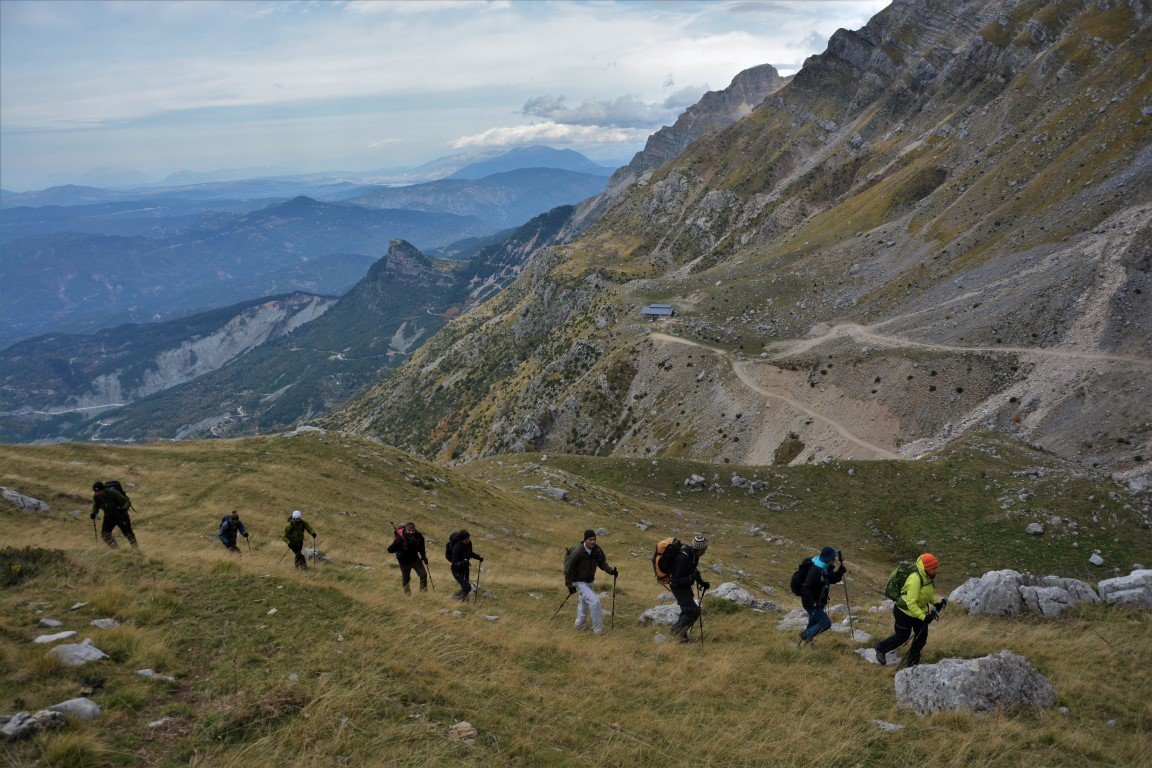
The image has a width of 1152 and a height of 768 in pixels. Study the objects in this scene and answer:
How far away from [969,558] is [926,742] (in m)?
30.2

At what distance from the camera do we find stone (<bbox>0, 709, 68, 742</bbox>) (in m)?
7.98

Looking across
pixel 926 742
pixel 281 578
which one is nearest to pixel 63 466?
pixel 281 578

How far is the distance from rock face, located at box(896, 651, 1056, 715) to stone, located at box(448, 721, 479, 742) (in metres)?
8.77

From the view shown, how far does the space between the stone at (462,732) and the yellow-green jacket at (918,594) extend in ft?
32.1

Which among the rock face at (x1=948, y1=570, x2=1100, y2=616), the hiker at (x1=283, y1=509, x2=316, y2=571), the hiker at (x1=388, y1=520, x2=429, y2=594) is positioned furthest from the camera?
the hiker at (x1=283, y1=509, x2=316, y2=571)

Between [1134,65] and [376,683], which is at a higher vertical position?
[1134,65]

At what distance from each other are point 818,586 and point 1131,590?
11.6 meters

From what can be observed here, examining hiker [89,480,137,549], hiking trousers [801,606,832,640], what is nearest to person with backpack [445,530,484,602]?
hiking trousers [801,606,832,640]

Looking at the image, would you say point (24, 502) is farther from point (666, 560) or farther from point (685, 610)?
point (685, 610)

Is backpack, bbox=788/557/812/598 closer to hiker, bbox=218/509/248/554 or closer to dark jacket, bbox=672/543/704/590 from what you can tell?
dark jacket, bbox=672/543/704/590

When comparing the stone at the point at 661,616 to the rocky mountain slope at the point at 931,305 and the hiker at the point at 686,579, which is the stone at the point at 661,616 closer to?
the hiker at the point at 686,579

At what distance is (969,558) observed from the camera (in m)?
35.0

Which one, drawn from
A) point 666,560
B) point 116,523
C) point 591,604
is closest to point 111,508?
point 116,523

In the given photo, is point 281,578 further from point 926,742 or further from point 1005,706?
point 1005,706
